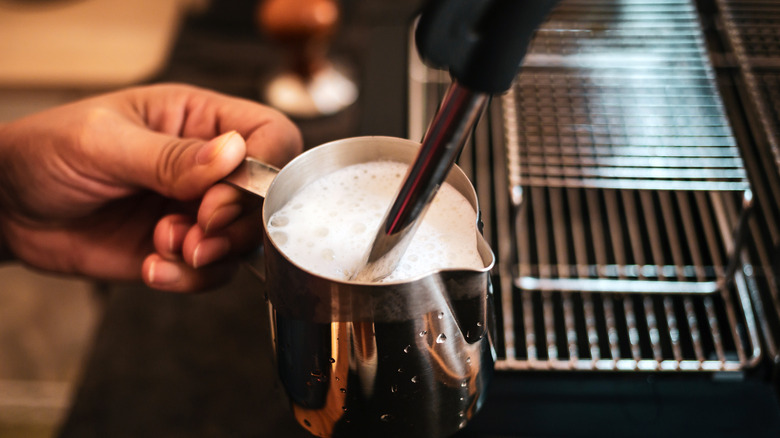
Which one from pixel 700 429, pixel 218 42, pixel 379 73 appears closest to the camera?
pixel 700 429

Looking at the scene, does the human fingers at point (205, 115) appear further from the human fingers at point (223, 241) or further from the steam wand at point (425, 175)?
the steam wand at point (425, 175)

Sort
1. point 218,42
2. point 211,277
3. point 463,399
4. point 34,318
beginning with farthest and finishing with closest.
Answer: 1. point 34,318
2. point 218,42
3. point 211,277
4. point 463,399

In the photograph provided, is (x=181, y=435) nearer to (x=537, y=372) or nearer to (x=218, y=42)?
(x=537, y=372)

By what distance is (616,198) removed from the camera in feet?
2.29

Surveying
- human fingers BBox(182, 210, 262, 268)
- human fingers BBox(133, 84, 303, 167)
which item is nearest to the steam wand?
human fingers BBox(182, 210, 262, 268)

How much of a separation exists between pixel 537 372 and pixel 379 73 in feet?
1.27

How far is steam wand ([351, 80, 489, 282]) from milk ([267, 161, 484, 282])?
0.06ft

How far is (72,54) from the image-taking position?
1.46 metres

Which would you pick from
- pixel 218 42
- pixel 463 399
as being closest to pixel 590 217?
pixel 463 399

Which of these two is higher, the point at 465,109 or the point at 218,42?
the point at 465,109

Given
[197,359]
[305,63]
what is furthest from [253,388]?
[305,63]

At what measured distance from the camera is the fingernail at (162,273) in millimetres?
587

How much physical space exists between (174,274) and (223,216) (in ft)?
0.47

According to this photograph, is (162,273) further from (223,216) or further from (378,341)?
(378,341)
